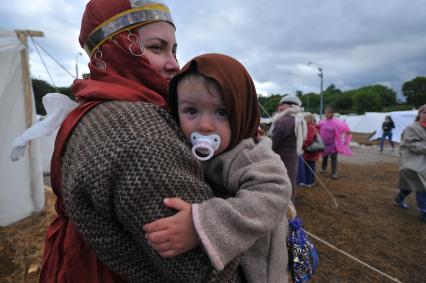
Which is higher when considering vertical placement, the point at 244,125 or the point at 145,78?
the point at 145,78

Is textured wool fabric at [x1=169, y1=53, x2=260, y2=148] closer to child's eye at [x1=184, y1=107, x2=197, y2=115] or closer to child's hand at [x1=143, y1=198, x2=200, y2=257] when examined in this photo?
child's eye at [x1=184, y1=107, x2=197, y2=115]

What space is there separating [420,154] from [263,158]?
5.83 m

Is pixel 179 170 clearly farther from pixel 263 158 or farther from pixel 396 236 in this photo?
pixel 396 236

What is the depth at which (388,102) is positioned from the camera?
82250 millimetres

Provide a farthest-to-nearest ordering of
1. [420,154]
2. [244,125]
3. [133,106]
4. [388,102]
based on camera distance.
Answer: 1. [388,102]
2. [420,154]
3. [244,125]
4. [133,106]

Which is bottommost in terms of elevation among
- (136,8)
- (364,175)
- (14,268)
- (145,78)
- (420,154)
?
(364,175)

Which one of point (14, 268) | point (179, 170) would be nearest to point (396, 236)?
point (179, 170)

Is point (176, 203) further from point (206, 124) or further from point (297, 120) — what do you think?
point (297, 120)

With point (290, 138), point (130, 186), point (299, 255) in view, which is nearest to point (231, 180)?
point (130, 186)

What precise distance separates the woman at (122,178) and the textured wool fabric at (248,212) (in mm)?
67

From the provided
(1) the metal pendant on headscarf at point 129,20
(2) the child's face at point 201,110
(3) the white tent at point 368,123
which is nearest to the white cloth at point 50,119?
(1) the metal pendant on headscarf at point 129,20

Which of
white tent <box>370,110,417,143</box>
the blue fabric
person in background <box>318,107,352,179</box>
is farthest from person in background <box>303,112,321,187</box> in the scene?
white tent <box>370,110,417,143</box>

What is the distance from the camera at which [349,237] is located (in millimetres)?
4641

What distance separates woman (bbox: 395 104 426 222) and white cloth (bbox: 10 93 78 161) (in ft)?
20.3
